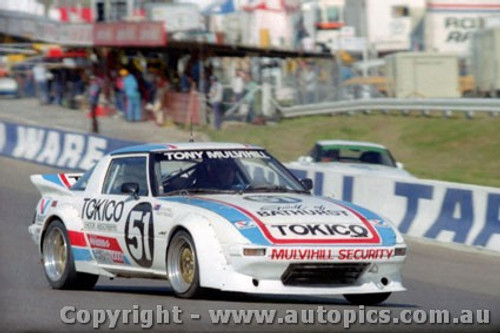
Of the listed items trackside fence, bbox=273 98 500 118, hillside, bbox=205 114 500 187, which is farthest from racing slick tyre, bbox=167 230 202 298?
trackside fence, bbox=273 98 500 118

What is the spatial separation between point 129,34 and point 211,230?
2356cm

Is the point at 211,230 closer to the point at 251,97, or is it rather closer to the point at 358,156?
the point at 358,156

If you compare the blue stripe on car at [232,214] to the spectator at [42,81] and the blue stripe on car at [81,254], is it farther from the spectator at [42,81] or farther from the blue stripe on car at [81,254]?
the spectator at [42,81]

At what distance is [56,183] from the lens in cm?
1084

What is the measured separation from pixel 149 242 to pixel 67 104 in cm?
2729

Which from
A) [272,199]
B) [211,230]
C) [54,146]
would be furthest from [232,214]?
[54,146]

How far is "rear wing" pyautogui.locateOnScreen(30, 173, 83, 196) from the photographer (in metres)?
10.6

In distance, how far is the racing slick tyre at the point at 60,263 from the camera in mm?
10078

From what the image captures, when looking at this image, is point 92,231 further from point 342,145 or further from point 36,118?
point 36,118

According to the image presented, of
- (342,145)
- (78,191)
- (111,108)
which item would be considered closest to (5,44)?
(111,108)

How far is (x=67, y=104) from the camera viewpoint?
3591 centimetres

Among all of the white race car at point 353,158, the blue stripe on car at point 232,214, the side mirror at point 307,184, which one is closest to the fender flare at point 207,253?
the blue stripe on car at point 232,214

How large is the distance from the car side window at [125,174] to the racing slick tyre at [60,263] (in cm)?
60

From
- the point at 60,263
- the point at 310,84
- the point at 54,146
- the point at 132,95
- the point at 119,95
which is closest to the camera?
the point at 60,263
